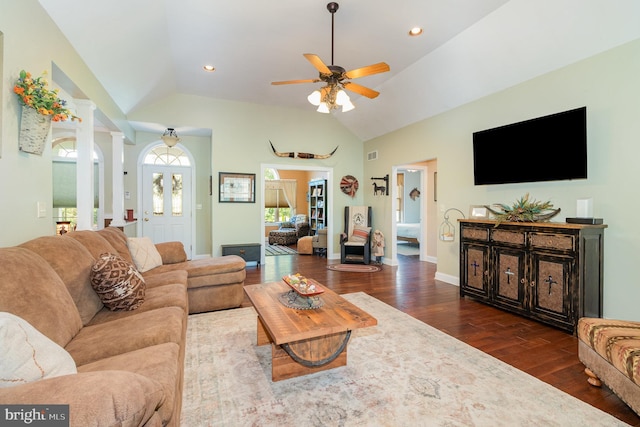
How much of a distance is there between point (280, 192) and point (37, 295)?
32.4 feet

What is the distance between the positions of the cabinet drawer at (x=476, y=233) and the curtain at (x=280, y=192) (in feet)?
25.4

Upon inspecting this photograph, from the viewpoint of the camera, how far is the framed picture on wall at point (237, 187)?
19.7 ft

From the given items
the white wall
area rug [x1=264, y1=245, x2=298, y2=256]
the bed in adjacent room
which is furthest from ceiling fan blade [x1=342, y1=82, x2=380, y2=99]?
area rug [x1=264, y1=245, x2=298, y2=256]

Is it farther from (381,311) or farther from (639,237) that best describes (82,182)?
(639,237)

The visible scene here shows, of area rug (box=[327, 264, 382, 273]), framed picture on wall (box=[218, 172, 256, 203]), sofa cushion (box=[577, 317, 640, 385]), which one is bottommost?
area rug (box=[327, 264, 382, 273])

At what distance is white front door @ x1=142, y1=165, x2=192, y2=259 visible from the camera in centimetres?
648

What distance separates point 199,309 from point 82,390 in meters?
2.74

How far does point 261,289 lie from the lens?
109 inches

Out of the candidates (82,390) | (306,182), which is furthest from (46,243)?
(306,182)

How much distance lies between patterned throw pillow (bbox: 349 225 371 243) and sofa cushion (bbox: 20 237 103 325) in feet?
16.1

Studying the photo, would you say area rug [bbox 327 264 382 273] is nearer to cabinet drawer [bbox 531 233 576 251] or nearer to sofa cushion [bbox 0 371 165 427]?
cabinet drawer [bbox 531 233 576 251]

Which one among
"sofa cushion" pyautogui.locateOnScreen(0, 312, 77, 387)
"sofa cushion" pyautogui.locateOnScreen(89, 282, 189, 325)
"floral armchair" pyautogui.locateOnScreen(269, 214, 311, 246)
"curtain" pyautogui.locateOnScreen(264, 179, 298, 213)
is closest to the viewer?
"sofa cushion" pyautogui.locateOnScreen(0, 312, 77, 387)

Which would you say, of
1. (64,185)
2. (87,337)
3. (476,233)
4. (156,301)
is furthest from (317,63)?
(64,185)

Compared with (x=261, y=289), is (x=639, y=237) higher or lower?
higher
